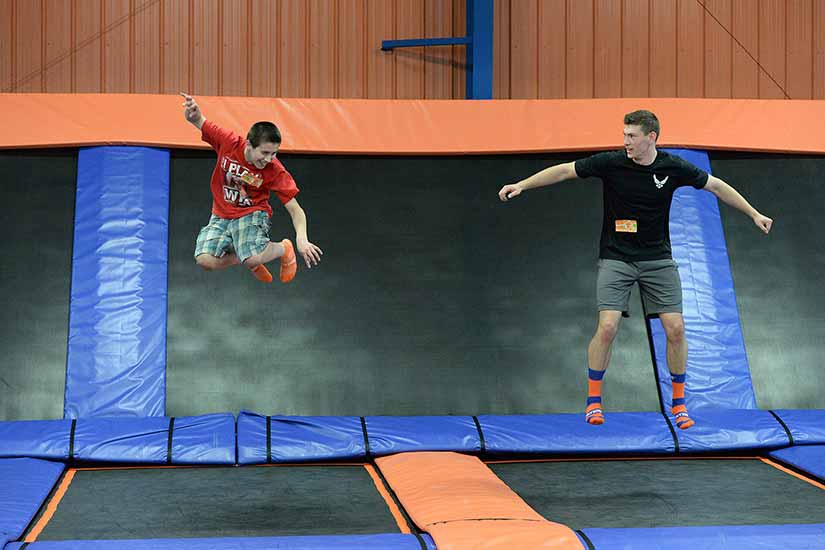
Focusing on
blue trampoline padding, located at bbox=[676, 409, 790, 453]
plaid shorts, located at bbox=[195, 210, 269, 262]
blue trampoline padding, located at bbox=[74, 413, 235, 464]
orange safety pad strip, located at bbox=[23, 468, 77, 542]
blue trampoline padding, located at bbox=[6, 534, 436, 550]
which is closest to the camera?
blue trampoline padding, located at bbox=[6, 534, 436, 550]

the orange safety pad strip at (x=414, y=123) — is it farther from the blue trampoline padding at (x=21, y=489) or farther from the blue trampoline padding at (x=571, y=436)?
the blue trampoline padding at (x=21, y=489)

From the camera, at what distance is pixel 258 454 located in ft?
13.9

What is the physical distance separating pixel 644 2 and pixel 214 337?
424 centimetres

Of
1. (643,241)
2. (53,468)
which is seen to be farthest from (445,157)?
(53,468)

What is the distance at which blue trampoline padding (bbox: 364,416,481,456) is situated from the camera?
430cm

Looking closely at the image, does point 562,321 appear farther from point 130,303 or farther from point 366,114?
point 130,303

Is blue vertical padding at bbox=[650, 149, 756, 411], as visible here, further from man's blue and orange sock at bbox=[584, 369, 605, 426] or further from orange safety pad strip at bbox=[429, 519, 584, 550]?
orange safety pad strip at bbox=[429, 519, 584, 550]

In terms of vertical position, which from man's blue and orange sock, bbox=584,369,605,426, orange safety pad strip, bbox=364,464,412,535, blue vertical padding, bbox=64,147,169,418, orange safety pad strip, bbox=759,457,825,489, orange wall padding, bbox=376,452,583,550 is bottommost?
orange safety pad strip, bbox=364,464,412,535

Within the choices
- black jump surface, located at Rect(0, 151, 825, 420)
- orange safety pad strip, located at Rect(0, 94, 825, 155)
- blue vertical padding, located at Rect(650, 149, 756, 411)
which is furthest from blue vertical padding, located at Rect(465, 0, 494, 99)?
blue vertical padding, located at Rect(650, 149, 756, 411)

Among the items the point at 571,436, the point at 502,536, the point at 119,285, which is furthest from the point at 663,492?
the point at 119,285

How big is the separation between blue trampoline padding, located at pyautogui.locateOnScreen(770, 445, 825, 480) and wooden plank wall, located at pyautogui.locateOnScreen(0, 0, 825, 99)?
3.36 meters

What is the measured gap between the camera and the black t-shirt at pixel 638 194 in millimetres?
3508

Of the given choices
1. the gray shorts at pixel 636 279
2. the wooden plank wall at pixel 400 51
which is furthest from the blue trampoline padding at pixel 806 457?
the wooden plank wall at pixel 400 51

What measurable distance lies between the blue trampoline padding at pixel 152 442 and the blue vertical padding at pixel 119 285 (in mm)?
201
